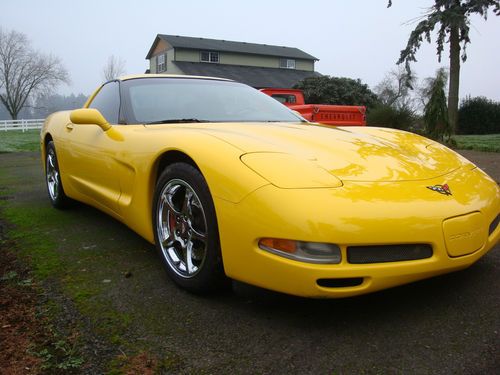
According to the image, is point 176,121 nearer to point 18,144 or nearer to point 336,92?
point 18,144

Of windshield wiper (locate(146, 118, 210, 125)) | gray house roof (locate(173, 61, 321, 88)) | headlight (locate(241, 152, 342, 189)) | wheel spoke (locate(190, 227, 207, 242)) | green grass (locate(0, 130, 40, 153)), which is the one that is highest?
gray house roof (locate(173, 61, 321, 88))

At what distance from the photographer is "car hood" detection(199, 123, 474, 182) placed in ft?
7.18

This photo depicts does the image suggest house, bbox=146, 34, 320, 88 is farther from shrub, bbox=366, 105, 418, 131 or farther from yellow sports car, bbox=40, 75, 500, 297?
yellow sports car, bbox=40, 75, 500, 297

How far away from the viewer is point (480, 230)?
2076mm

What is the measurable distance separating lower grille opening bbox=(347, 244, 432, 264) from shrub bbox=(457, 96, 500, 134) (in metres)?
20.6

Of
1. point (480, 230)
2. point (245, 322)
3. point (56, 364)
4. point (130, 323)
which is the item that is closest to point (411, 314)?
point (480, 230)

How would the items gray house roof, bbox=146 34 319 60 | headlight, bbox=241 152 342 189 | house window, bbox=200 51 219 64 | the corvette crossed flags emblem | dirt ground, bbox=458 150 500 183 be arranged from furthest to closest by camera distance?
house window, bbox=200 51 219 64, gray house roof, bbox=146 34 319 60, dirt ground, bbox=458 150 500 183, the corvette crossed flags emblem, headlight, bbox=241 152 342 189

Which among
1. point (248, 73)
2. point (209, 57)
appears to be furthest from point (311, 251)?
point (209, 57)

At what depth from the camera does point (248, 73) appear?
35125 mm

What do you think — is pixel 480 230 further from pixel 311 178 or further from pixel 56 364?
pixel 56 364

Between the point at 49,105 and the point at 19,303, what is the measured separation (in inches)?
2615

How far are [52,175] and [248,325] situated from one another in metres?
3.16

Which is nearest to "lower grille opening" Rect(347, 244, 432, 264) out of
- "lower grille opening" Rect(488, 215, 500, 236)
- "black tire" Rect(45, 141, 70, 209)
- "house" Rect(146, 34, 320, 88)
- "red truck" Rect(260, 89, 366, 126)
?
"lower grille opening" Rect(488, 215, 500, 236)

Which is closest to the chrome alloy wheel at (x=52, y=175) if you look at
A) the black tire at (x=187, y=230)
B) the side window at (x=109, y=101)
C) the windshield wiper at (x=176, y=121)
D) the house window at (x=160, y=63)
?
the side window at (x=109, y=101)
